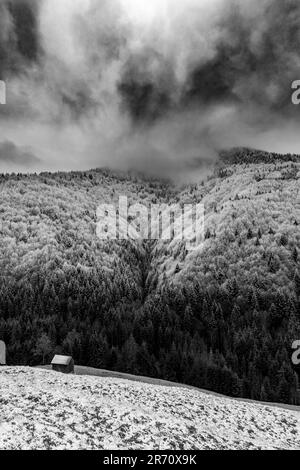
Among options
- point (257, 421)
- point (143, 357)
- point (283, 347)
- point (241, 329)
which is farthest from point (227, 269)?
point (257, 421)

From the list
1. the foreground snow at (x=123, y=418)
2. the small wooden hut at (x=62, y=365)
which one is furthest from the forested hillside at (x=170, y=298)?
the foreground snow at (x=123, y=418)

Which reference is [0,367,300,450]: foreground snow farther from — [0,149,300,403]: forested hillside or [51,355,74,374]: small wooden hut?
[0,149,300,403]: forested hillside

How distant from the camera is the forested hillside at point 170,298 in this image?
86.8 m

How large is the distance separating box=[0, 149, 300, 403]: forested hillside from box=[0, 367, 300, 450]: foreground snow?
188 ft

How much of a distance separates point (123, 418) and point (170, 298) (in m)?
99.3

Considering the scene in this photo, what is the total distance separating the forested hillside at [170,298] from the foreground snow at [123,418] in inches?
2255

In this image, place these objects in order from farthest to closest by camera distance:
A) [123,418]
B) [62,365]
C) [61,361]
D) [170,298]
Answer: [170,298] → [61,361] → [62,365] → [123,418]

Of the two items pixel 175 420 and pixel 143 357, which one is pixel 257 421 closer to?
pixel 175 420

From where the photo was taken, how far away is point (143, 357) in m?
91.9

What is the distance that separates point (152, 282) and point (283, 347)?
6780 centimetres

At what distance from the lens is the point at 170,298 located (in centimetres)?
11738

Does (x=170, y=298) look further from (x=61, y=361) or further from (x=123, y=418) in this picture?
(x=123, y=418)

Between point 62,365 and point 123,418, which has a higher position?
point 123,418

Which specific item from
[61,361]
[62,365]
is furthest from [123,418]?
[61,361]
